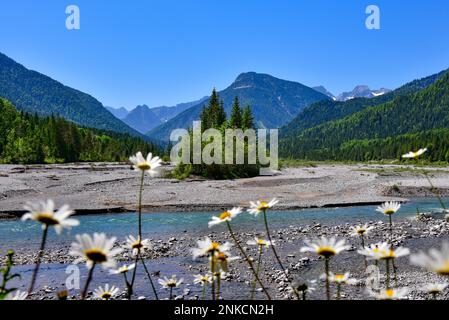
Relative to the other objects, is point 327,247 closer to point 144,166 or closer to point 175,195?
point 144,166

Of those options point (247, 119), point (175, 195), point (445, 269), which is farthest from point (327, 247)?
point (247, 119)

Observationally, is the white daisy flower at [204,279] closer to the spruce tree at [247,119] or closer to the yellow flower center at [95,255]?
the yellow flower center at [95,255]

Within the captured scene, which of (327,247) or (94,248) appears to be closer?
(94,248)

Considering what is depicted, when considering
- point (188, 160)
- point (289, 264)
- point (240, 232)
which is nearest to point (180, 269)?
point (289, 264)

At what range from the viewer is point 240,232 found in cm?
1997

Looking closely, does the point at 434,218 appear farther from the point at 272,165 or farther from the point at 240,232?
the point at 272,165

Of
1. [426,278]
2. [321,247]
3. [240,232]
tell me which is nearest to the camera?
[321,247]

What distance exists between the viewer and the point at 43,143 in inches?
3743

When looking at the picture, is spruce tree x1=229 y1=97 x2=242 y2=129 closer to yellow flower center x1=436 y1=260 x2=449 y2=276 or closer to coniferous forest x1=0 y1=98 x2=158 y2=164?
coniferous forest x1=0 y1=98 x2=158 y2=164

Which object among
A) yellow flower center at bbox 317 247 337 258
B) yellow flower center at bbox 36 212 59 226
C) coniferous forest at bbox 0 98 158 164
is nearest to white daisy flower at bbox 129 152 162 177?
yellow flower center at bbox 36 212 59 226

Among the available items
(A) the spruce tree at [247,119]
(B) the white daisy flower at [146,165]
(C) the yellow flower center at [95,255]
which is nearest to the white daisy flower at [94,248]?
(C) the yellow flower center at [95,255]
